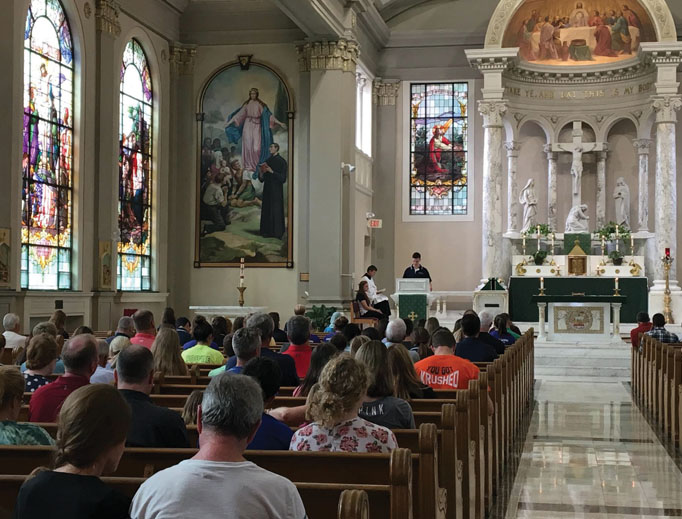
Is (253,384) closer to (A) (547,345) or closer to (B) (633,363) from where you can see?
(B) (633,363)

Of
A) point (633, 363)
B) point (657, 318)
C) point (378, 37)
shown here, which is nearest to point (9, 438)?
point (657, 318)

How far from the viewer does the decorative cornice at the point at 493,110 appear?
23.7m

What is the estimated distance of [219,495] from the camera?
2863mm

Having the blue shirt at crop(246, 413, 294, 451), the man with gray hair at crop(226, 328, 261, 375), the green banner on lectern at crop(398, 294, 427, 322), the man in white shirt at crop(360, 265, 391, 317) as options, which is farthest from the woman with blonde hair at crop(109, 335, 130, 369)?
the green banner on lectern at crop(398, 294, 427, 322)

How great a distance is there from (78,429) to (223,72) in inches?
795

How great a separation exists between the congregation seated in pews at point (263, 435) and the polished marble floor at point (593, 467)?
43cm

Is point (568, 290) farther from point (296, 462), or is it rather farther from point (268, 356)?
point (296, 462)

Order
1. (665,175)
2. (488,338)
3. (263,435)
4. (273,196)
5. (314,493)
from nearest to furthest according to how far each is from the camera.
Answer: (314,493), (263,435), (488,338), (273,196), (665,175)

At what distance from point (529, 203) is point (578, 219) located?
49.7 inches

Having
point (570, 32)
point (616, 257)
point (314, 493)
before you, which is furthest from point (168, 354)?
point (570, 32)

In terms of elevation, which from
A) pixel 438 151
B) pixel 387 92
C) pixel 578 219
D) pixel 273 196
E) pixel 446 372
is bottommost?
pixel 446 372

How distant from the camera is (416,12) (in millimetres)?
25359

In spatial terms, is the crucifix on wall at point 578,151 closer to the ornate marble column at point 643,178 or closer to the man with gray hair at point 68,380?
the ornate marble column at point 643,178

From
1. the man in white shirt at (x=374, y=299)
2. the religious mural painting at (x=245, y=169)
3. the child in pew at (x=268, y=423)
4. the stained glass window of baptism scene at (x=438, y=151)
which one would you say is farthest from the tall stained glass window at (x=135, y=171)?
the child in pew at (x=268, y=423)
